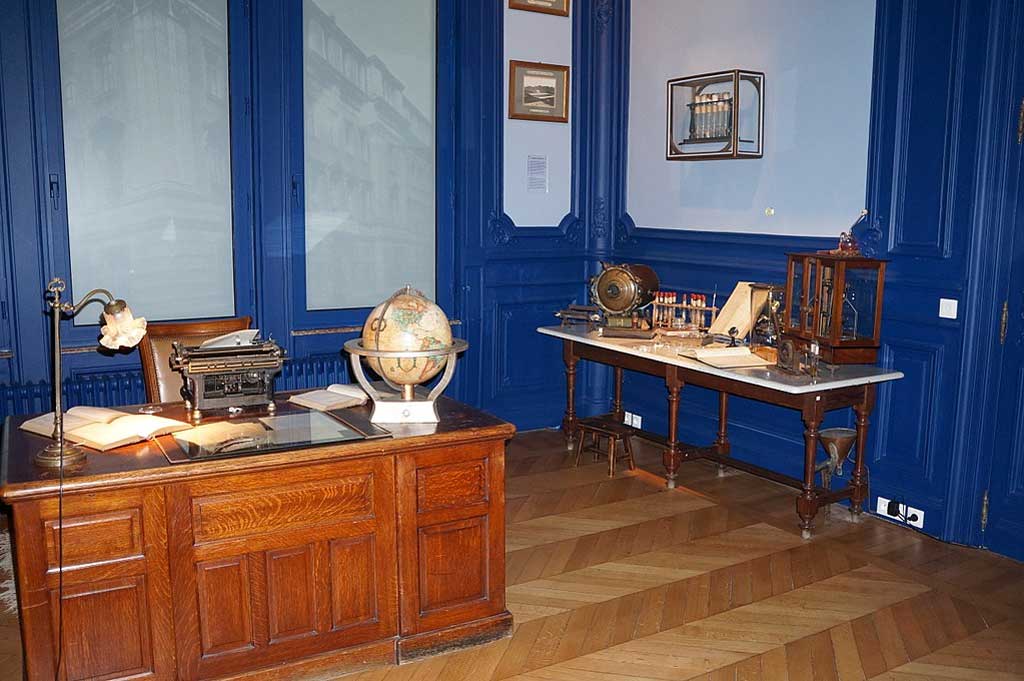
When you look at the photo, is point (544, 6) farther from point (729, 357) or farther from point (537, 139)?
point (729, 357)

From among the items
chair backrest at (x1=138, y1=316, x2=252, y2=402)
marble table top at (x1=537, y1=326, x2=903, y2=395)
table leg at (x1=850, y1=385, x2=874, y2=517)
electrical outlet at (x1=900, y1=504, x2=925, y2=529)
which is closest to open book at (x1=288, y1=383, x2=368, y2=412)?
chair backrest at (x1=138, y1=316, x2=252, y2=402)

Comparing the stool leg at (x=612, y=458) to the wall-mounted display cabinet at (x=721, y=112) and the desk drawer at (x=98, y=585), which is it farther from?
the desk drawer at (x=98, y=585)

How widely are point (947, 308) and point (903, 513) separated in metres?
1.13

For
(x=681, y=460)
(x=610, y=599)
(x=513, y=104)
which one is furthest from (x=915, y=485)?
(x=513, y=104)

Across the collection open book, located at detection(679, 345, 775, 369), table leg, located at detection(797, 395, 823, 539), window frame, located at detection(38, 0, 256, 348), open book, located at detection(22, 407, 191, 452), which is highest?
window frame, located at detection(38, 0, 256, 348)

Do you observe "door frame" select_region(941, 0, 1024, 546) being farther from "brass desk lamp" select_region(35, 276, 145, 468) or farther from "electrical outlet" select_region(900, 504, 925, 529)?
"brass desk lamp" select_region(35, 276, 145, 468)

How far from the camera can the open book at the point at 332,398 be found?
3.73 meters

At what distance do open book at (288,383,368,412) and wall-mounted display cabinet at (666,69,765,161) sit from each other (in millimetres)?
2933

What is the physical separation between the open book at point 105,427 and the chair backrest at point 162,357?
694 mm

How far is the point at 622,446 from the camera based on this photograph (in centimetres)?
648

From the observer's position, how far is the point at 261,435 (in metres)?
3.28

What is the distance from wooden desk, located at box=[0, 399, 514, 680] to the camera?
2822 millimetres

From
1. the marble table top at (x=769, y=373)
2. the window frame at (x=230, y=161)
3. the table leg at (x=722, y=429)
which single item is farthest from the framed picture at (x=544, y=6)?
the table leg at (x=722, y=429)

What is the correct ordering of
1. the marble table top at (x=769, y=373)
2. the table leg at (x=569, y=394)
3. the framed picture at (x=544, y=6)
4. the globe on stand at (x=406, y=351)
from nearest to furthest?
the globe on stand at (x=406, y=351) < the marble table top at (x=769, y=373) < the table leg at (x=569, y=394) < the framed picture at (x=544, y=6)
